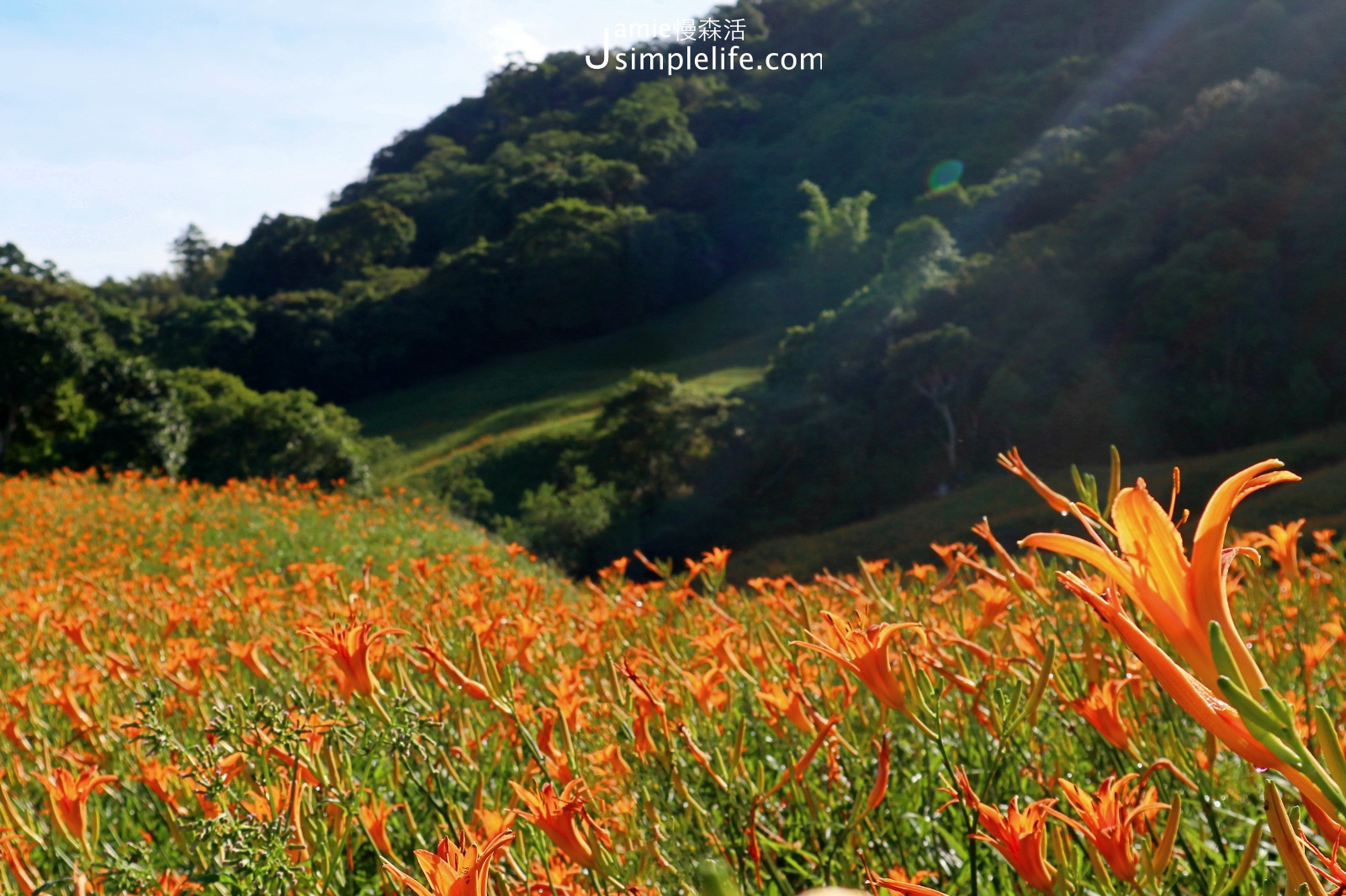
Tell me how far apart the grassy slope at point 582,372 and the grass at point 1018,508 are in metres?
9.78

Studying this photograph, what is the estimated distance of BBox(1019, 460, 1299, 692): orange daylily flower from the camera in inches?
18.1

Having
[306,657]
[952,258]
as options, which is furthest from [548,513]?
[306,657]

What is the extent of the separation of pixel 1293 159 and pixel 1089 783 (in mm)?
17830

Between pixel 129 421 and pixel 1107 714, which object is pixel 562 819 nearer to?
pixel 1107 714

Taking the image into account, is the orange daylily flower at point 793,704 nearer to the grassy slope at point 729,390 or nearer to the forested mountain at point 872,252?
the grassy slope at point 729,390

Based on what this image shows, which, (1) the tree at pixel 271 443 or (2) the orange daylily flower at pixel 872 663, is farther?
(1) the tree at pixel 271 443

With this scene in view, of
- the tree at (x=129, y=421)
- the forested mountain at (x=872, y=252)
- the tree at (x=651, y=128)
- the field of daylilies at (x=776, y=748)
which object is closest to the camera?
the field of daylilies at (x=776, y=748)

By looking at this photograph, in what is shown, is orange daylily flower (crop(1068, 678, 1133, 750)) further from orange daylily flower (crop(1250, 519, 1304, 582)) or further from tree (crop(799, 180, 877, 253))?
tree (crop(799, 180, 877, 253))

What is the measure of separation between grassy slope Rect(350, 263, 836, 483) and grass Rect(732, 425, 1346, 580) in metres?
9.78

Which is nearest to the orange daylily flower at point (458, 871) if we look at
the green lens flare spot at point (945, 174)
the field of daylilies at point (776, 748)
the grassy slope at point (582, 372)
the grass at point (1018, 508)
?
the field of daylilies at point (776, 748)

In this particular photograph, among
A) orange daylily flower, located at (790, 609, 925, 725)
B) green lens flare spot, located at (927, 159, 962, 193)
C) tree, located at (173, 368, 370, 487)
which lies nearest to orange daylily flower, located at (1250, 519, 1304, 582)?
orange daylily flower, located at (790, 609, 925, 725)

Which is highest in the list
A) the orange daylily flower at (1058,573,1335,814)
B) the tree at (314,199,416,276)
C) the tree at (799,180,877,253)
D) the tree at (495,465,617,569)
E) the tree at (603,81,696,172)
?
the tree at (603,81,696,172)

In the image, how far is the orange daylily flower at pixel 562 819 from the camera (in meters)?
0.98

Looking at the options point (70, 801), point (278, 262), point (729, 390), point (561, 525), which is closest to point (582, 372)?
point (729, 390)
